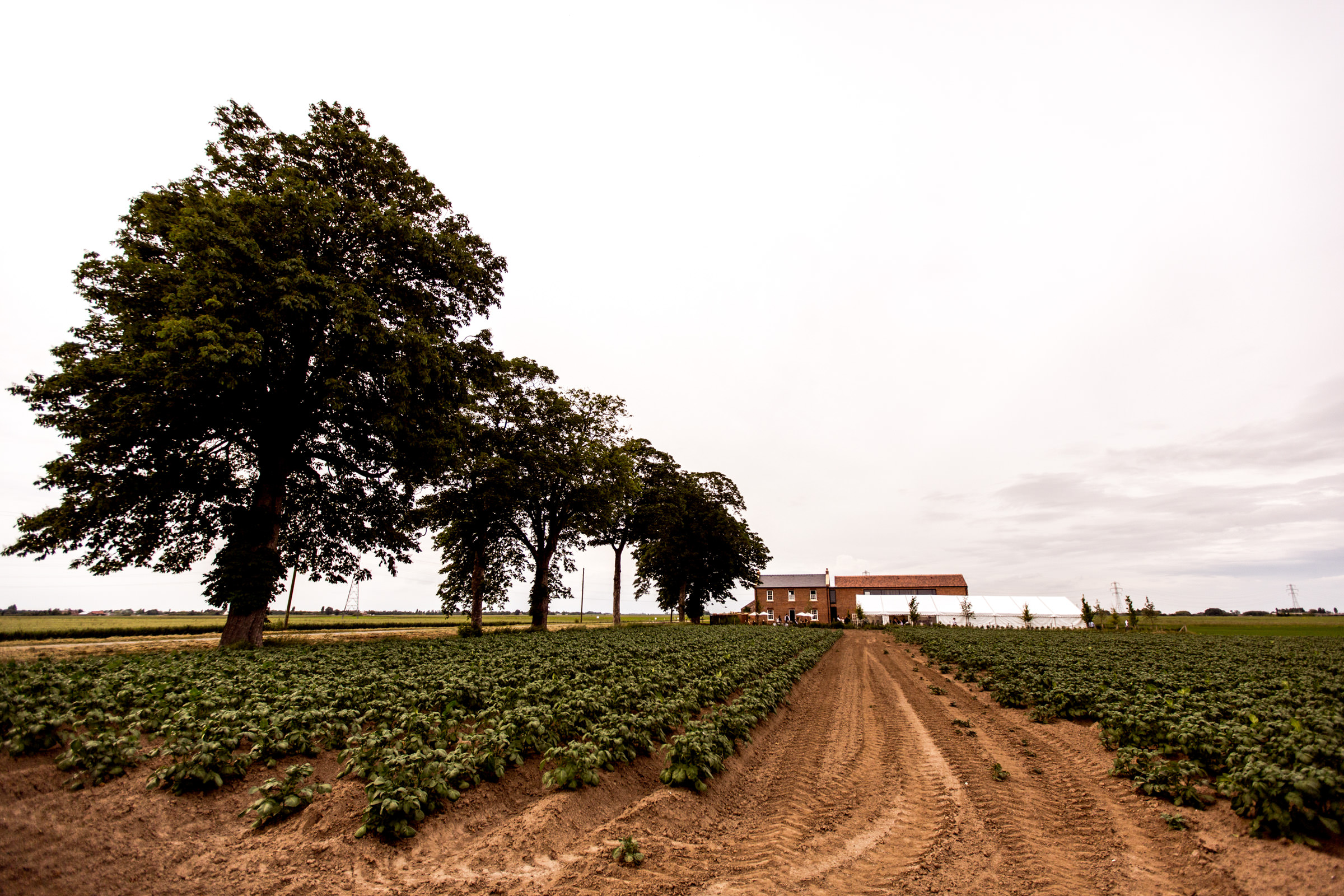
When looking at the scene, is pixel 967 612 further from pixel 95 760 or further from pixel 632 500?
pixel 95 760

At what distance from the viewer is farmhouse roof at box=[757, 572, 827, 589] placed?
9850cm

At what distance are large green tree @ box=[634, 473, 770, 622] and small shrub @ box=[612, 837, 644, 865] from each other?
163 feet

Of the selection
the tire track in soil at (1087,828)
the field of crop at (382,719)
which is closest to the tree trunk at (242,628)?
the field of crop at (382,719)

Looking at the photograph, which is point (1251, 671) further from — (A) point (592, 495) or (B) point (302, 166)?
(B) point (302, 166)

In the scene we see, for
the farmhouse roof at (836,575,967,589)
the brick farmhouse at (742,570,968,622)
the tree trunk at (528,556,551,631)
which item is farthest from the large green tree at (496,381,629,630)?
the farmhouse roof at (836,575,967,589)

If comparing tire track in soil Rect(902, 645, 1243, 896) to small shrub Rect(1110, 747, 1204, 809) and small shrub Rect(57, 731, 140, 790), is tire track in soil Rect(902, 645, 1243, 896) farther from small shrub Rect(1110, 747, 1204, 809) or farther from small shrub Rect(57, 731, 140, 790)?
small shrub Rect(57, 731, 140, 790)

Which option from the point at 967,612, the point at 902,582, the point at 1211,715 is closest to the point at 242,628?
the point at 1211,715

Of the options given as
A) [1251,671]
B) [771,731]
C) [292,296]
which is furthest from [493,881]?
[1251,671]

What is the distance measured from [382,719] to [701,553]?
55020 millimetres

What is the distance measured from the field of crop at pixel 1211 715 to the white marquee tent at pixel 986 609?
56.6 m

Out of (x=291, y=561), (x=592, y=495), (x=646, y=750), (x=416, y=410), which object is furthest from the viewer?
(x=592, y=495)

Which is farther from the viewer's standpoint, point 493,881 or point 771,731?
point 771,731

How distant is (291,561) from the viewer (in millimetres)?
25531

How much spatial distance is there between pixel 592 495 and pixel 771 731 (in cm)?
2829
